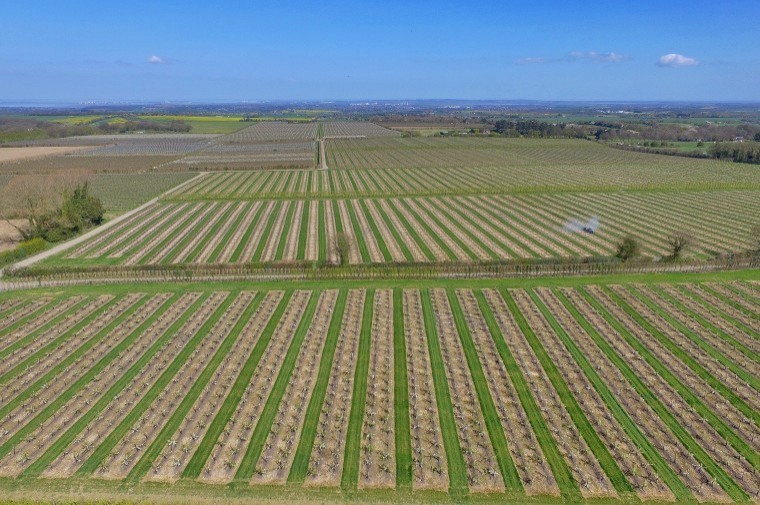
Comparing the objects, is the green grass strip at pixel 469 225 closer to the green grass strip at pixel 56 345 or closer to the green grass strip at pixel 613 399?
the green grass strip at pixel 613 399

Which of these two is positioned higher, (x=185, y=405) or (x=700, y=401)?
(x=700, y=401)

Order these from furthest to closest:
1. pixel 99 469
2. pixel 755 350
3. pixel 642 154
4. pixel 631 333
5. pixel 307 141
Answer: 1. pixel 307 141
2. pixel 642 154
3. pixel 631 333
4. pixel 755 350
5. pixel 99 469

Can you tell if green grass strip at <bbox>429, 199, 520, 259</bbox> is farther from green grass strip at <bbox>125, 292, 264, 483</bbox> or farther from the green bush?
the green bush

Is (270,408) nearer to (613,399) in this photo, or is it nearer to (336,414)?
(336,414)

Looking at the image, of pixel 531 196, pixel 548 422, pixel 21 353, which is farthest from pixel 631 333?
pixel 531 196

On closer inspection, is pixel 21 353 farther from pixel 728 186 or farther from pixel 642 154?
pixel 642 154

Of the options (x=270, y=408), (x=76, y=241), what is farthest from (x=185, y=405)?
(x=76, y=241)

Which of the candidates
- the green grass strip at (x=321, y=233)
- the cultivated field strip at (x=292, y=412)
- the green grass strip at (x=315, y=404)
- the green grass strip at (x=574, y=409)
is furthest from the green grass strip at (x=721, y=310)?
the green grass strip at (x=321, y=233)
